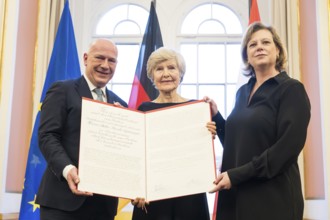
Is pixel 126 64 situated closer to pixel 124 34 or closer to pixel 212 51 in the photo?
pixel 124 34

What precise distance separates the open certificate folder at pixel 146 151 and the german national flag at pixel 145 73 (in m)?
1.91

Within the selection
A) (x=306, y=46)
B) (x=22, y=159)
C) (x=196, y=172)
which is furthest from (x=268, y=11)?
(x=196, y=172)

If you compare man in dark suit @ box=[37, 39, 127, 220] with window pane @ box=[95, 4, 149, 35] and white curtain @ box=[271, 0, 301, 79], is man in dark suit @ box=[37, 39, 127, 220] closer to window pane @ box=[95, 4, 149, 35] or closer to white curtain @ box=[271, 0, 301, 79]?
white curtain @ box=[271, 0, 301, 79]

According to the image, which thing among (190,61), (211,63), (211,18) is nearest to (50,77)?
(190,61)

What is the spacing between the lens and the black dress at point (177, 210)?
2.23 m

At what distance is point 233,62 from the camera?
203 inches

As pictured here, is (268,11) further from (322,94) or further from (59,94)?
(59,94)

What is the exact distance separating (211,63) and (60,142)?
10.9ft

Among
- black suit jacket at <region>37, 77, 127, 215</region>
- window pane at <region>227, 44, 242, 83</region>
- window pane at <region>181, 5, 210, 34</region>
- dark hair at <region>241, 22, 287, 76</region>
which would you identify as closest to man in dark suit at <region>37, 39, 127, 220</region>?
black suit jacket at <region>37, 77, 127, 215</region>

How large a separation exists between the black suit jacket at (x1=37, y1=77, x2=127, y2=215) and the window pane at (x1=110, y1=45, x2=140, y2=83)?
9.87ft

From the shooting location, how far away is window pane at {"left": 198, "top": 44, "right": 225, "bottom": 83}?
515 cm

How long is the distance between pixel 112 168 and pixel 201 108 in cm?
53

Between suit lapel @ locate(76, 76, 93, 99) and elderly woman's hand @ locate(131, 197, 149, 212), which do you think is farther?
suit lapel @ locate(76, 76, 93, 99)

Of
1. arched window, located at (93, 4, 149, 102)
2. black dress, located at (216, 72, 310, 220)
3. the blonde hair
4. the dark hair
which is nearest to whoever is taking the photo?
black dress, located at (216, 72, 310, 220)
